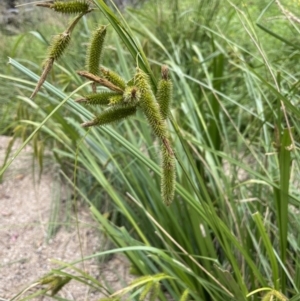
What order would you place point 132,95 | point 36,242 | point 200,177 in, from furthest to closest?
point 36,242
point 200,177
point 132,95

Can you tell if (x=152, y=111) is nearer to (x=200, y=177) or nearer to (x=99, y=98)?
(x=99, y=98)

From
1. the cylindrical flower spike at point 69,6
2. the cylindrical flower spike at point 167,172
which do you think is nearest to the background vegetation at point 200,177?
the cylindrical flower spike at point 69,6

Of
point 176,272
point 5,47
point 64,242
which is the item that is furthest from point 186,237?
point 5,47

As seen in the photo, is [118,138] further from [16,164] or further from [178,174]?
[16,164]

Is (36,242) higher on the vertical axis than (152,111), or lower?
lower

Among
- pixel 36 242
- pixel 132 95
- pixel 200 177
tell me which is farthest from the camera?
pixel 36 242

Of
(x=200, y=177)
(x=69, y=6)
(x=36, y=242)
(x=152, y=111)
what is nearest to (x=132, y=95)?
(x=152, y=111)
